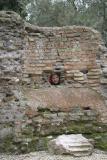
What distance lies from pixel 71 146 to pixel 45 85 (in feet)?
6.66

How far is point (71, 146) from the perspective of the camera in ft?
28.0

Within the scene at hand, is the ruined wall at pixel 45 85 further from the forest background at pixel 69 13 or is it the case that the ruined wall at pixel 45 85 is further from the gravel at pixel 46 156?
the forest background at pixel 69 13

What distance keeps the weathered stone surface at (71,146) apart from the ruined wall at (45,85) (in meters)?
Result: 0.45

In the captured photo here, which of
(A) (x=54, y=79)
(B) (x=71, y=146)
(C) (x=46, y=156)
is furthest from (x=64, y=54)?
(C) (x=46, y=156)

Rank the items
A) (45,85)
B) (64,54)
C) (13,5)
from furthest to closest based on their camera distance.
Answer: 1. (13,5)
2. (64,54)
3. (45,85)

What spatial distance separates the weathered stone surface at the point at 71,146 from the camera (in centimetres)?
844

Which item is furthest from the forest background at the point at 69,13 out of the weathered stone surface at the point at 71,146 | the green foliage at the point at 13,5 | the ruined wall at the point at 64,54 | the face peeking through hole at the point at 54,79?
the weathered stone surface at the point at 71,146

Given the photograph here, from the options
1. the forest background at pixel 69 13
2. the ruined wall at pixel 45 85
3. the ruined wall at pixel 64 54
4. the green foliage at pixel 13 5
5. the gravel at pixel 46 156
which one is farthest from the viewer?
the forest background at pixel 69 13

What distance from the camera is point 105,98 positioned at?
10227 mm

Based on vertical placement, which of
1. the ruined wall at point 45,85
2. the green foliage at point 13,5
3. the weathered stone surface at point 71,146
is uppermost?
the green foliage at point 13,5

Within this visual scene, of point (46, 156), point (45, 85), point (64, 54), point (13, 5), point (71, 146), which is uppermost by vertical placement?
point (13, 5)

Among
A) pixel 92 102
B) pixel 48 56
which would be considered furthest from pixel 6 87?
pixel 92 102

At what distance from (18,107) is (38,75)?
3.19 ft

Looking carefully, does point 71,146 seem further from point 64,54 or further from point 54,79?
point 64,54
